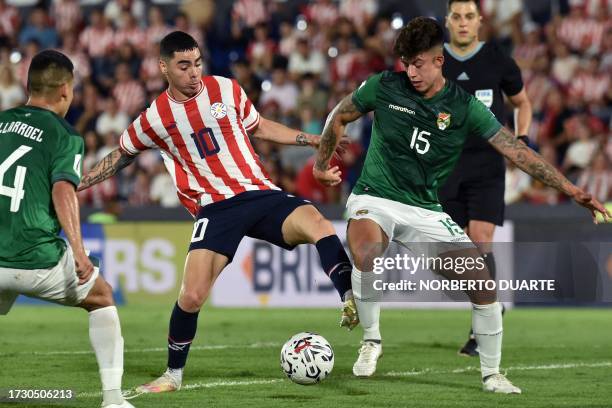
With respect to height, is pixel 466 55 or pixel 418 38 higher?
pixel 466 55

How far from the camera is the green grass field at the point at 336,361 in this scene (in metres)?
7.51

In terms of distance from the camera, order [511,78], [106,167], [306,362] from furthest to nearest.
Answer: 1. [511,78]
2. [106,167]
3. [306,362]

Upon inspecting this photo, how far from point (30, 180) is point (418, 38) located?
107 inches

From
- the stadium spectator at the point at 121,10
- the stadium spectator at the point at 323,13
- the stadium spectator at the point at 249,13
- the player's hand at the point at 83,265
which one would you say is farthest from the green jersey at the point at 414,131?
the stadium spectator at the point at 121,10

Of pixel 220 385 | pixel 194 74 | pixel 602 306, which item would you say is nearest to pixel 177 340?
pixel 220 385

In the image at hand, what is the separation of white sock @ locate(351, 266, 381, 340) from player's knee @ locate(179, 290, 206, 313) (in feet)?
3.48

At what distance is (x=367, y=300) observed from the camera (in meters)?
8.43

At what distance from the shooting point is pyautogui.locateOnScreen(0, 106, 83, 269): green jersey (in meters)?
6.43

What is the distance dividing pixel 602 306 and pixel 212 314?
4.96 meters

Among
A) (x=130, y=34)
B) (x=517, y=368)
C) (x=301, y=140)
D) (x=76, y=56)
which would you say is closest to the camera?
(x=301, y=140)

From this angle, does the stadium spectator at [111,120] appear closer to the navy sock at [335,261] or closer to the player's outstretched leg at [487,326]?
the navy sock at [335,261]

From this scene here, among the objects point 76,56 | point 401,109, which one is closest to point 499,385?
point 401,109

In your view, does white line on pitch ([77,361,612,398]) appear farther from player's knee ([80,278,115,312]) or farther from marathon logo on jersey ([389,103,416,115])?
marathon logo on jersey ([389,103,416,115])

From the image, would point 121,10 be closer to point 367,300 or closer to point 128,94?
point 128,94
